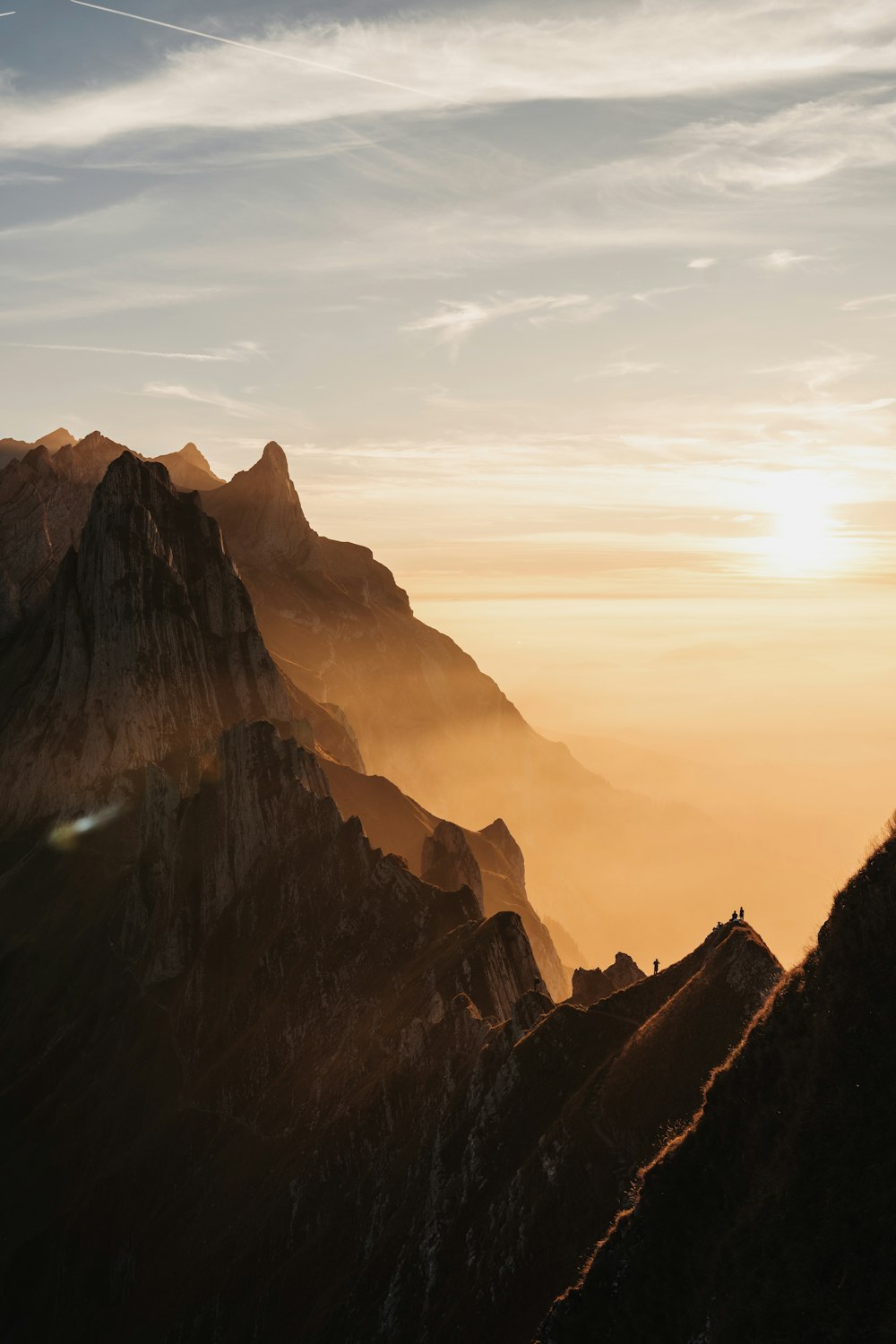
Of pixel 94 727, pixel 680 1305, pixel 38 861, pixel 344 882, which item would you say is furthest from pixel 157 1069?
pixel 680 1305

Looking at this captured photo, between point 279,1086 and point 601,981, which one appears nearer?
point 279,1086

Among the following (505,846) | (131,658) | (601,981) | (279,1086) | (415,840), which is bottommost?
(279,1086)

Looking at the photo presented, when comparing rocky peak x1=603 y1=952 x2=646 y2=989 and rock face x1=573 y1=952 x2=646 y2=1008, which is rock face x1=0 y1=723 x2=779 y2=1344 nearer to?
rock face x1=573 y1=952 x2=646 y2=1008

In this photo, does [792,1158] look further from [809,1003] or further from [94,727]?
[94,727]

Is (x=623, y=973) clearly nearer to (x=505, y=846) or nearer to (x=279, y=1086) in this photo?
(x=279, y=1086)

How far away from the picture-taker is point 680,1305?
24.0 meters

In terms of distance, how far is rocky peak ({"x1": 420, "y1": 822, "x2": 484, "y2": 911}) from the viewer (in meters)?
107

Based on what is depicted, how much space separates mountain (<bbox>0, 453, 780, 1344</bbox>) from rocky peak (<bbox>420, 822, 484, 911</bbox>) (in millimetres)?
432

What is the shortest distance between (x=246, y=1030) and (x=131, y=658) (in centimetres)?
5876

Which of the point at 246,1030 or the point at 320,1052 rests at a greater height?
the point at 246,1030

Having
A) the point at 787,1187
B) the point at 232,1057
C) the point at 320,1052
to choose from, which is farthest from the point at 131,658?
the point at 787,1187

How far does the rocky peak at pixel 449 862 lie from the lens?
107188 millimetres

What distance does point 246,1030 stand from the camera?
81.7m

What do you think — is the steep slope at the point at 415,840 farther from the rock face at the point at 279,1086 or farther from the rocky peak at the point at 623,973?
the rocky peak at the point at 623,973
